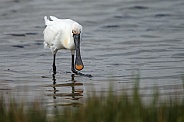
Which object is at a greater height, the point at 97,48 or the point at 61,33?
the point at 61,33

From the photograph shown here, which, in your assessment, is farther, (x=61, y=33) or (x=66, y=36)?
(x=61, y=33)

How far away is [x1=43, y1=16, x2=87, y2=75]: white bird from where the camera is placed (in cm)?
1205

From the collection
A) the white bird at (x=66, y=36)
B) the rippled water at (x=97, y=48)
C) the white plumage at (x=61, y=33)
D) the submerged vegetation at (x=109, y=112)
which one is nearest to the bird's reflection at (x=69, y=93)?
the rippled water at (x=97, y=48)

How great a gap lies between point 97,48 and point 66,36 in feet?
11.4

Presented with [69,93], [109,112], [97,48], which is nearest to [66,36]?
[69,93]

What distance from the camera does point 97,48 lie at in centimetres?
1587

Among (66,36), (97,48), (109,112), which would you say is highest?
(66,36)

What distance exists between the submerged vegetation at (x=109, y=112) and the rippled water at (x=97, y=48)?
14.1 inches

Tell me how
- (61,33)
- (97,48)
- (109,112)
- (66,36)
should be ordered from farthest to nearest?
(97,48)
(61,33)
(66,36)
(109,112)

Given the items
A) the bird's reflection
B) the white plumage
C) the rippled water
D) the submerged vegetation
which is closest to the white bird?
the white plumage

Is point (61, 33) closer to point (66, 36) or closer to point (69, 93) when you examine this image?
point (66, 36)

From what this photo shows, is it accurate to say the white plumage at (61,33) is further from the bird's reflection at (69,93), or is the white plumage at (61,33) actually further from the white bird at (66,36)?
the bird's reflection at (69,93)

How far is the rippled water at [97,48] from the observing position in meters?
11.2

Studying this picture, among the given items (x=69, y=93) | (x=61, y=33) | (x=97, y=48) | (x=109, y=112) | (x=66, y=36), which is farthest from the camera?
(x=97, y=48)
